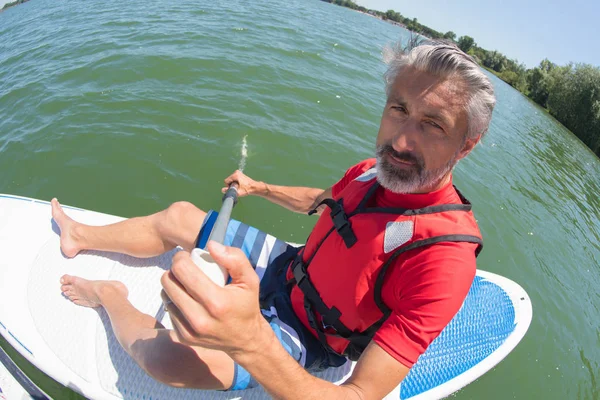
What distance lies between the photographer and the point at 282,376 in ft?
4.04

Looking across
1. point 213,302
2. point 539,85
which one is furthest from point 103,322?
point 539,85

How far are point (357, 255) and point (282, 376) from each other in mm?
822

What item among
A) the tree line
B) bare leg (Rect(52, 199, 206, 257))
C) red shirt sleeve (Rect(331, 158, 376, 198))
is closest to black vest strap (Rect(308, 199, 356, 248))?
red shirt sleeve (Rect(331, 158, 376, 198))

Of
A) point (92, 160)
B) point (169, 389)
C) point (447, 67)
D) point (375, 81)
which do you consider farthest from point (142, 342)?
point (375, 81)

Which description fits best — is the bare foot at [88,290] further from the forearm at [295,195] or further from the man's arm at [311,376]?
the man's arm at [311,376]

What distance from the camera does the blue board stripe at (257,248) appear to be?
2.61 metres

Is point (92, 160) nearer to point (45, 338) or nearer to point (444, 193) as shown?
point (45, 338)

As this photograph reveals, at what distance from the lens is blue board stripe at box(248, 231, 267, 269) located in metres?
2.61

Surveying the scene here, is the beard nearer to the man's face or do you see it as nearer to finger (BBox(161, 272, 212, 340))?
the man's face

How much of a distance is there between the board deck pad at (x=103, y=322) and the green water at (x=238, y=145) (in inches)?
24.4

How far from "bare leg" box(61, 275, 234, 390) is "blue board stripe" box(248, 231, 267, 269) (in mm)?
783

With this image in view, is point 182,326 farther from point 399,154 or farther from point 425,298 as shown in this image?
point 399,154

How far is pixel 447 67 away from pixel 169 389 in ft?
8.06

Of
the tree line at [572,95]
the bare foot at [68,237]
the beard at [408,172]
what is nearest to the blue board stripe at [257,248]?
the beard at [408,172]
